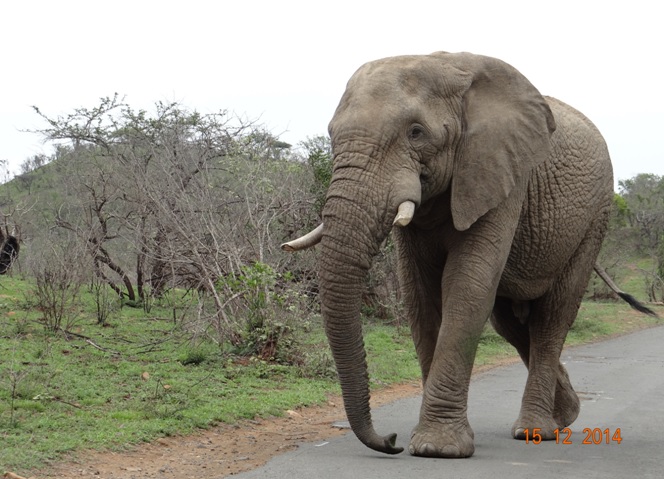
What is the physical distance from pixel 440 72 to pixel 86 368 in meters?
4.95

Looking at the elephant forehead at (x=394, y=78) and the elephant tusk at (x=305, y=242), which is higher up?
the elephant forehead at (x=394, y=78)

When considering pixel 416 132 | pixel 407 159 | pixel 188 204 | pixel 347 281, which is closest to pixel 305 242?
pixel 347 281

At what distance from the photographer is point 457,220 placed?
21.5 ft

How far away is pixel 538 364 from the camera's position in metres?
7.82

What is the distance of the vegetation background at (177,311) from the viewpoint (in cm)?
788

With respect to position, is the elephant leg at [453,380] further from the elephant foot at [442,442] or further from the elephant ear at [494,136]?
the elephant ear at [494,136]

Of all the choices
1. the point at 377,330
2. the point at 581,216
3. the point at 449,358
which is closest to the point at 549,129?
the point at 581,216

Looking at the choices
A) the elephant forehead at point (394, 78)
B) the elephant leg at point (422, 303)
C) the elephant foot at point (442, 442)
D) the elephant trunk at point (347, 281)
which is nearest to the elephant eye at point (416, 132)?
the elephant forehead at point (394, 78)

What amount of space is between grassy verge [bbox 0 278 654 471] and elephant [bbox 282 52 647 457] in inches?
75.7

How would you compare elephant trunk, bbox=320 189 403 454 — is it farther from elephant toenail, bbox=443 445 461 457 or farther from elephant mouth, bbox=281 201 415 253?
elephant toenail, bbox=443 445 461 457

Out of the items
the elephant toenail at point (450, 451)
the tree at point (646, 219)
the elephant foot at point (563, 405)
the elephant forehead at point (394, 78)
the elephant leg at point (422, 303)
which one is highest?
the tree at point (646, 219)

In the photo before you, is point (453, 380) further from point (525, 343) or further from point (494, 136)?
point (525, 343)

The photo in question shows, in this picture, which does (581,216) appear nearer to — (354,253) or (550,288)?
(550,288)

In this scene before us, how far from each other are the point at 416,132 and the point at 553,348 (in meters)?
2.49
